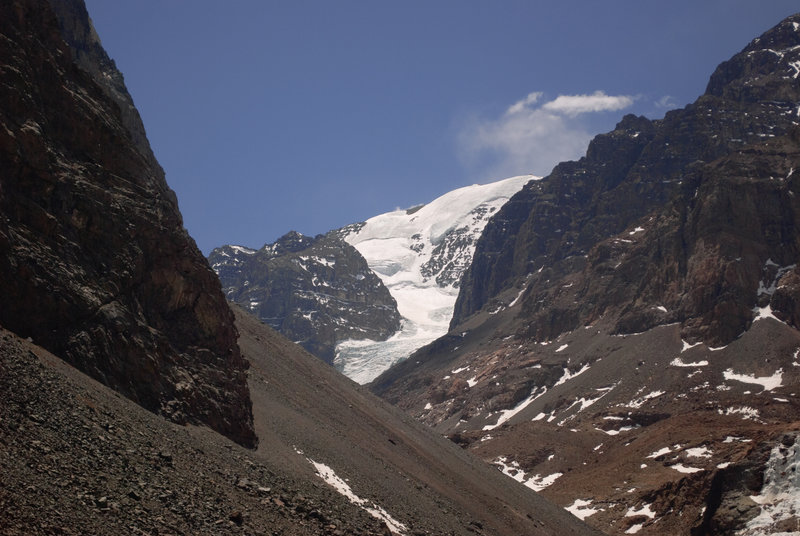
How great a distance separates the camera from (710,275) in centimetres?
17900

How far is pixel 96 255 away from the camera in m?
42.0

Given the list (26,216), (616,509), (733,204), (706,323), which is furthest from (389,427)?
(733,204)

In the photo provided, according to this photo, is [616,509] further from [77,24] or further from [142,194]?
[77,24]

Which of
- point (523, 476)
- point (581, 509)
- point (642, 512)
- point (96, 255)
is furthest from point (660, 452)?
point (96, 255)

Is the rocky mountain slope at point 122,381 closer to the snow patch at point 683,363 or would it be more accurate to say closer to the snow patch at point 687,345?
the snow patch at point 683,363

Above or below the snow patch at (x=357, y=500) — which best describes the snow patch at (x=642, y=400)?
above

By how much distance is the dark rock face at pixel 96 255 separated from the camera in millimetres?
37500

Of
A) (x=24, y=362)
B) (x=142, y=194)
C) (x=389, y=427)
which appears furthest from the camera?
(x=389, y=427)

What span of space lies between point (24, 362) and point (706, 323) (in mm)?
160630

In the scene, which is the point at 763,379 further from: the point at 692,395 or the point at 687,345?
the point at 687,345

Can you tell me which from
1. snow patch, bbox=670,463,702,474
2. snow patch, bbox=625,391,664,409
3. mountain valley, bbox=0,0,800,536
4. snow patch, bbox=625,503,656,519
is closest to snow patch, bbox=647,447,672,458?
mountain valley, bbox=0,0,800,536

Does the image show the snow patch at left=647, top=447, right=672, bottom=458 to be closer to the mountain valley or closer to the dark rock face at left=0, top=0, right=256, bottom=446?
the mountain valley

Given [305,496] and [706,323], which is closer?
[305,496]

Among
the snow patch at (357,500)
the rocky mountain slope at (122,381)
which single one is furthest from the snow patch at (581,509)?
the snow patch at (357,500)
